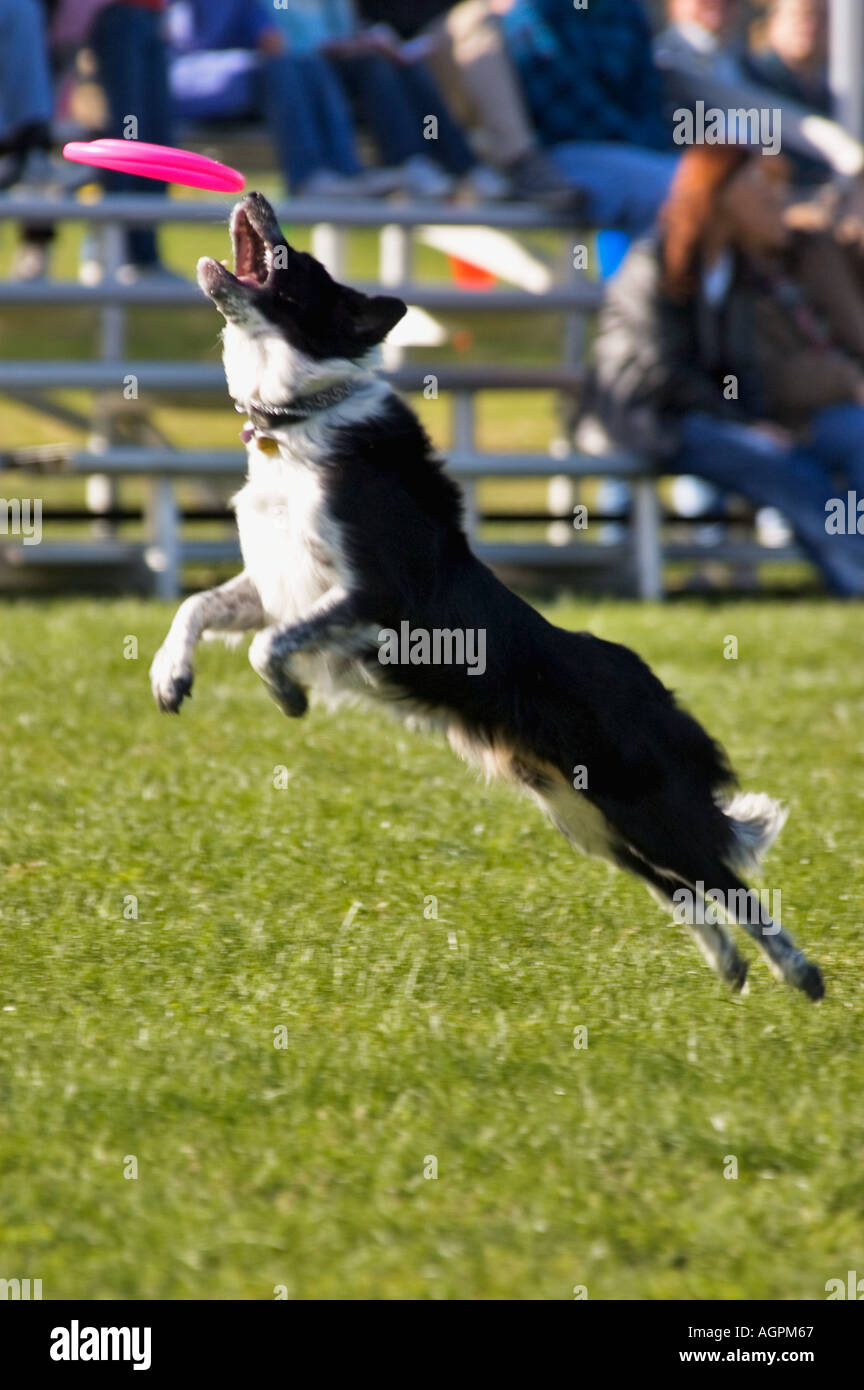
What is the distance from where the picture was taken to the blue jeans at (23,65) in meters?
8.84

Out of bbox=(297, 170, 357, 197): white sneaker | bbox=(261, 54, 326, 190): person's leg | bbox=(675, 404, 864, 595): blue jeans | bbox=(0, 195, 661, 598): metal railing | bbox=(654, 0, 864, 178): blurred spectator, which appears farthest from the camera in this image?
bbox=(654, 0, 864, 178): blurred spectator

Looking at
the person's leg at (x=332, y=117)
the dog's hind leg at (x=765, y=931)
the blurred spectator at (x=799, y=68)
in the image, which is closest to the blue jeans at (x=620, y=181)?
the person's leg at (x=332, y=117)

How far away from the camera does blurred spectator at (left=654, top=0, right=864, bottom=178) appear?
449 inches

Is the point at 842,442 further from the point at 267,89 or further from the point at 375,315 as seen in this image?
the point at 375,315

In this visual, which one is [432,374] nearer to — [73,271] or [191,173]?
[191,173]

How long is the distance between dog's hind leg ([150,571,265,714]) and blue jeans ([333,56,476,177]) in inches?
261

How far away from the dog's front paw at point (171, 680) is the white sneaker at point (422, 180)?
6.66 m

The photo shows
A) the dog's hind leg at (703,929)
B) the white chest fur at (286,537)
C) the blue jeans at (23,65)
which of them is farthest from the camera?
the blue jeans at (23,65)

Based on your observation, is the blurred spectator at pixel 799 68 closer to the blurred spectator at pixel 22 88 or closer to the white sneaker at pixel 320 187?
the white sneaker at pixel 320 187

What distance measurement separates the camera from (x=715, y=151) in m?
9.15

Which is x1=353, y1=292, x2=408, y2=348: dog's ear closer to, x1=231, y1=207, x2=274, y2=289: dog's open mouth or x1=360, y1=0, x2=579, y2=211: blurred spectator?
x1=231, y1=207, x2=274, y2=289: dog's open mouth

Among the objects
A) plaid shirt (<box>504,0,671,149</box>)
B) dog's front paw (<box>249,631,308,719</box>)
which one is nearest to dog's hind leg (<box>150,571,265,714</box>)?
dog's front paw (<box>249,631,308,719</box>)

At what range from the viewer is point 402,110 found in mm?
10305

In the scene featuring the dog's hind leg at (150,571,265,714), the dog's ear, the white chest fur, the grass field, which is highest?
the dog's ear
